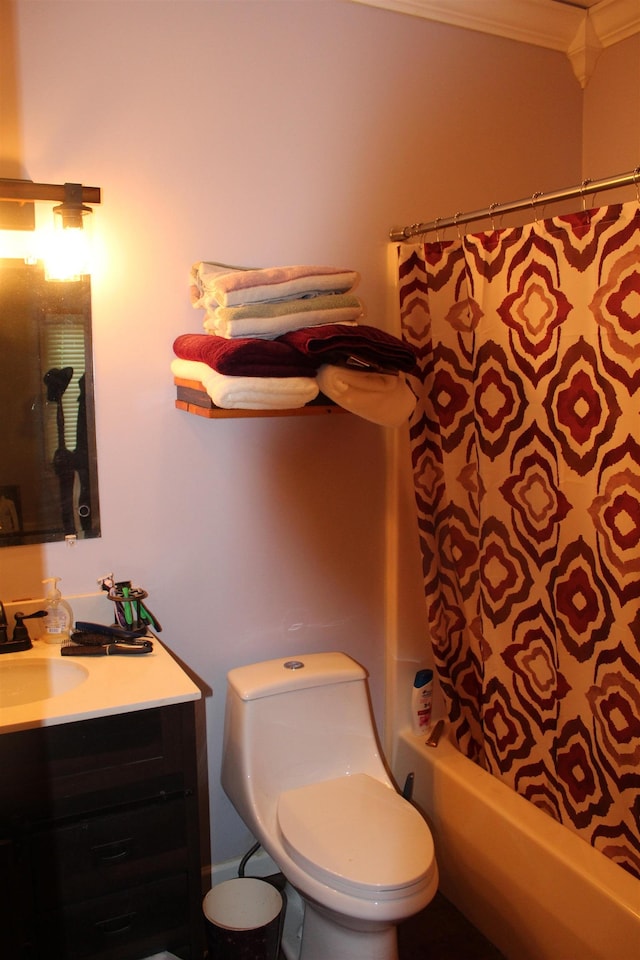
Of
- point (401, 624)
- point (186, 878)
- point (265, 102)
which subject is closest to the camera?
point (186, 878)

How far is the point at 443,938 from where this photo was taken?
2.05m

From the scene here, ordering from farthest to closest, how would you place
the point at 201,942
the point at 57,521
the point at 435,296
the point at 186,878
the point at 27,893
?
the point at 435,296, the point at 57,521, the point at 201,942, the point at 186,878, the point at 27,893

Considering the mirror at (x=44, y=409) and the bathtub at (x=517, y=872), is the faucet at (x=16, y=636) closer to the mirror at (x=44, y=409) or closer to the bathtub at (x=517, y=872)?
the mirror at (x=44, y=409)

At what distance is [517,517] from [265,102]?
1.21 meters

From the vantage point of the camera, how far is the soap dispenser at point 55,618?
6.05 feet

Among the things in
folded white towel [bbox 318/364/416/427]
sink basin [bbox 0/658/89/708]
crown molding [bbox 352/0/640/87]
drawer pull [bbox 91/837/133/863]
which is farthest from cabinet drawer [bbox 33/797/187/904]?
crown molding [bbox 352/0/640/87]

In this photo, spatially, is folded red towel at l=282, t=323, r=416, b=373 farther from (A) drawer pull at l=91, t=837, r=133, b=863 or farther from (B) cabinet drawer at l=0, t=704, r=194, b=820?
(A) drawer pull at l=91, t=837, r=133, b=863

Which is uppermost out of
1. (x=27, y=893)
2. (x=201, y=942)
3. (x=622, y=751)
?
(x=622, y=751)

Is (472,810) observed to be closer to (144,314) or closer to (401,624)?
(401,624)

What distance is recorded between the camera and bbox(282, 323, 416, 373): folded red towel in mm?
1729

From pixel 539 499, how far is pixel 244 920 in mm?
1197

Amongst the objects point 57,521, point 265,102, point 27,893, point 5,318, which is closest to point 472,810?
point 27,893

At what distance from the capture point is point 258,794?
6.37ft

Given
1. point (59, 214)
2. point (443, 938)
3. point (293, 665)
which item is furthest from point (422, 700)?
point (59, 214)
